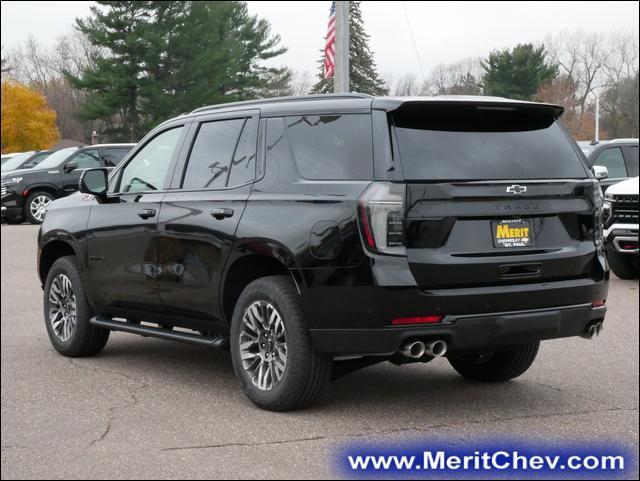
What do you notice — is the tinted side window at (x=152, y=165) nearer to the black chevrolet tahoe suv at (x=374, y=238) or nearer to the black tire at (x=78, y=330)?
the black chevrolet tahoe suv at (x=374, y=238)

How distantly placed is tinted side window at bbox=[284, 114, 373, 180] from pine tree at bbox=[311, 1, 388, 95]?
2195 mm

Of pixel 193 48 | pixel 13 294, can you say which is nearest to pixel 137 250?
pixel 13 294

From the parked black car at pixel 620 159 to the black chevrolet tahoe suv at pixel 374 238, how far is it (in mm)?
10012

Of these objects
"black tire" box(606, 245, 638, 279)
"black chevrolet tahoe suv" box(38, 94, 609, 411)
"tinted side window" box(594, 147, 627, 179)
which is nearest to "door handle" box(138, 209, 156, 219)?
"black chevrolet tahoe suv" box(38, 94, 609, 411)

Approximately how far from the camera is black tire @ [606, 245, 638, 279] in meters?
11.0

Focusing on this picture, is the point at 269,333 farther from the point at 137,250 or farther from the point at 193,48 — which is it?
the point at 193,48

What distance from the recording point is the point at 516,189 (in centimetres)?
542

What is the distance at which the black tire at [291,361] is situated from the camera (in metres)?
5.50

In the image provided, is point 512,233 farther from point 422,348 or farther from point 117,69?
point 117,69

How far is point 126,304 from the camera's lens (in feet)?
23.3

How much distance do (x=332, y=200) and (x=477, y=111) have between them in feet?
3.24

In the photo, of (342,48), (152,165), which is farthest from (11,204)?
(152,165)

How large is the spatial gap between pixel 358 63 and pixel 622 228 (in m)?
3.63

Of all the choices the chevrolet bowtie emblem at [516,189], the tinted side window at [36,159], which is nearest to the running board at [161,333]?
the chevrolet bowtie emblem at [516,189]
